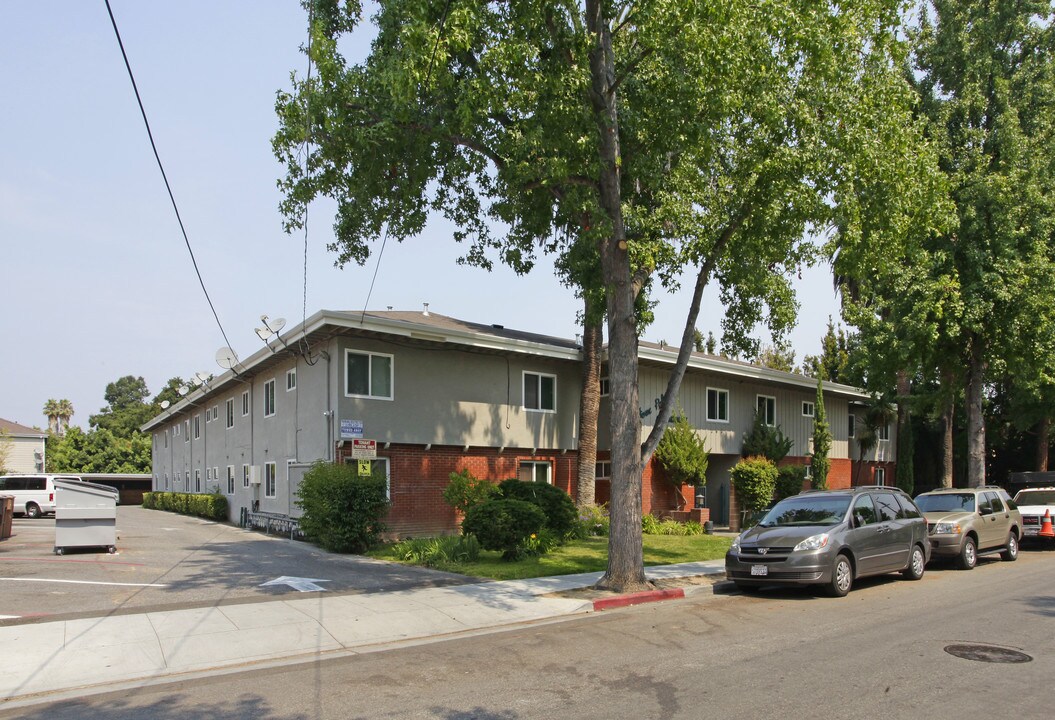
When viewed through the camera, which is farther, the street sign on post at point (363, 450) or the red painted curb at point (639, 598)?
the street sign on post at point (363, 450)

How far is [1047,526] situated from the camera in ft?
67.0

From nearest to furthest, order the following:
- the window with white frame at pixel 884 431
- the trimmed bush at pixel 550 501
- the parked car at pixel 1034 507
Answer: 1. the trimmed bush at pixel 550 501
2. the parked car at pixel 1034 507
3. the window with white frame at pixel 884 431

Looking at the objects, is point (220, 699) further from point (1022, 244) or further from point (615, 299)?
point (1022, 244)

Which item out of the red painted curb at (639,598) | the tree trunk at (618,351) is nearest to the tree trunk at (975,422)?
the red painted curb at (639,598)

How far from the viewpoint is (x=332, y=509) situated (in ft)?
58.5

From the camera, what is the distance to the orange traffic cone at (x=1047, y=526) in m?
20.4

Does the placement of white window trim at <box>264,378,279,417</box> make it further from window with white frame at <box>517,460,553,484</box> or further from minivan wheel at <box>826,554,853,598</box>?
minivan wheel at <box>826,554,853,598</box>

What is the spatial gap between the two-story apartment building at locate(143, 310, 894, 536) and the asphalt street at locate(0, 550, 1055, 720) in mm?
9834

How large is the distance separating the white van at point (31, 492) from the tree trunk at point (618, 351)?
29.8 metres

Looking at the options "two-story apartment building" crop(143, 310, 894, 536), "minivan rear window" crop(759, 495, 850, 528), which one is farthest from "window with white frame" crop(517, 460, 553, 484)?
"minivan rear window" crop(759, 495, 850, 528)

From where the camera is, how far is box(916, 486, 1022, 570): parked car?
53.4ft

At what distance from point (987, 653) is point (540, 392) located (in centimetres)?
1670

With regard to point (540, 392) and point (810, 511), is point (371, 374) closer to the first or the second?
point (540, 392)

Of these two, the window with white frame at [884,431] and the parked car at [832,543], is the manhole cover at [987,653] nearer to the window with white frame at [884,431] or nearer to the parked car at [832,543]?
the parked car at [832,543]
